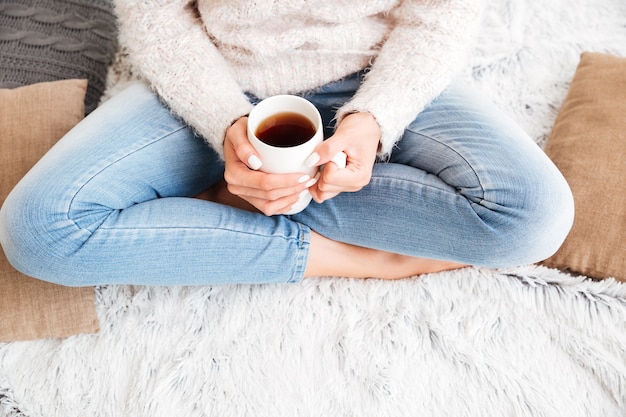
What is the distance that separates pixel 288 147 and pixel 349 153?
4.0 inches

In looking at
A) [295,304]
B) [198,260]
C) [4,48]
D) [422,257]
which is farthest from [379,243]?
[4,48]

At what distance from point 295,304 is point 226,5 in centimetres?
53

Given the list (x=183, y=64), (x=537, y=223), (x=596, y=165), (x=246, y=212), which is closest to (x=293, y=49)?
(x=183, y=64)

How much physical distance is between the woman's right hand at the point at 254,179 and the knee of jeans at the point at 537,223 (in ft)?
1.11

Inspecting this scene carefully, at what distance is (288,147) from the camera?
0.66 m

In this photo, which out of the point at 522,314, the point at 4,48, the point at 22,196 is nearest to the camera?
the point at 22,196

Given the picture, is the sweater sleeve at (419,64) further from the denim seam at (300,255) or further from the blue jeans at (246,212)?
the denim seam at (300,255)

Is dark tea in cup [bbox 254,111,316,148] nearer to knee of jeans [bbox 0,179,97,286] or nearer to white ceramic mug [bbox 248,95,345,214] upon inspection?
white ceramic mug [bbox 248,95,345,214]

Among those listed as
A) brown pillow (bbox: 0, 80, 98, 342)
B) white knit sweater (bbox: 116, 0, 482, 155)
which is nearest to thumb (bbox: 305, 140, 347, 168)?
white knit sweater (bbox: 116, 0, 482, 155)

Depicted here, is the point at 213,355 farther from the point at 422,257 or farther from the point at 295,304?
the point at 422,257

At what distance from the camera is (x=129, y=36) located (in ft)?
2.76

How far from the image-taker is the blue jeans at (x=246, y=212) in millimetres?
774

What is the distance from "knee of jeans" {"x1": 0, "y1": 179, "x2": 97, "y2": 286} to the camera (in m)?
0.76

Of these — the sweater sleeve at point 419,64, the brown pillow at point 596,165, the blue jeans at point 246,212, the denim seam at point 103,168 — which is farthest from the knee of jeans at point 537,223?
the denim seam at point 103,168
